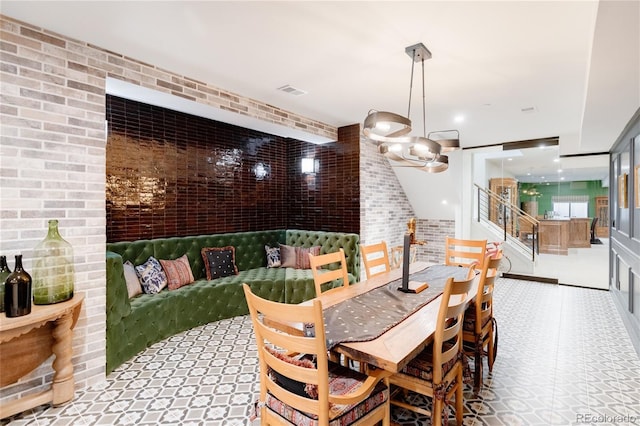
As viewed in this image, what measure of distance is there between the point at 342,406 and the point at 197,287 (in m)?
2.75

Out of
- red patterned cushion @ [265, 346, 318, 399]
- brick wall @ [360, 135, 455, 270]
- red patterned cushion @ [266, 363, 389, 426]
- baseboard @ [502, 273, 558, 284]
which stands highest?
brick wall @ [360, 135, 455, 270]

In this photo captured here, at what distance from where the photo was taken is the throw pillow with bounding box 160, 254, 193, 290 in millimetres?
3717

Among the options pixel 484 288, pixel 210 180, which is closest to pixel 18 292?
pixel 210 180

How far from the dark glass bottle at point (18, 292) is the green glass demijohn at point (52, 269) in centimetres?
13

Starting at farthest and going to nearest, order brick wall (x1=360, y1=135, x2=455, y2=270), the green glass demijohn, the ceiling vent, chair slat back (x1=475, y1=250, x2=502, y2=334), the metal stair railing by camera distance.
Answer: the metal stair railing < brick wall (x1=360, y1=135, x2=455, y2=270) < the ceiling vent < chair slat back (x1=475, y1=250, x2=502, y2=334) < the green glass demijohn

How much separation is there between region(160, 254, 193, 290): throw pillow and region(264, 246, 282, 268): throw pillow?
1235 mm

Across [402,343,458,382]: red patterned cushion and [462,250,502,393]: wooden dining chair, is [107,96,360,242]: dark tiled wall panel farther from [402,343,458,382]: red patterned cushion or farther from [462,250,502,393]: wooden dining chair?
[402,343,458,382]: red patterned cushion

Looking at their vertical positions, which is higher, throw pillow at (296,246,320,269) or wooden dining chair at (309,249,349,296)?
wooden dining chair at (309,249,349,296)

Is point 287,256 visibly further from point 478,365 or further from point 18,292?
point 18,292

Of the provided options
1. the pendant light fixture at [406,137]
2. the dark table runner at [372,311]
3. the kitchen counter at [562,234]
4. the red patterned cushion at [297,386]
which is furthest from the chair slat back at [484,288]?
the kitchen counter at [562,234]

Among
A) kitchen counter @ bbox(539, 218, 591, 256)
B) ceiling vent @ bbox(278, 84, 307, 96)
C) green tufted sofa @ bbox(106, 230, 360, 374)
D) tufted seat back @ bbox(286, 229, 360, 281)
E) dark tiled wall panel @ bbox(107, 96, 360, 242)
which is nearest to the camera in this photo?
green tufted sofa @ bbox(106, 230, 360, 374)

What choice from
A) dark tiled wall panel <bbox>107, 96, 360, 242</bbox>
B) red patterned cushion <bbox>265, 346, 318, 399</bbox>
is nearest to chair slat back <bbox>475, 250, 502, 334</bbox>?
red patterned cushion <bbox>265, 346, 318, 399</bbox>

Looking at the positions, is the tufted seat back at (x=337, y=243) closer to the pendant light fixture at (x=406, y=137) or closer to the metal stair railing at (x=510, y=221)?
the pendant light fixture at (x=406, y=137)

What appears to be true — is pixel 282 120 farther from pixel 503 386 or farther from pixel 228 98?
pixel 503 386
